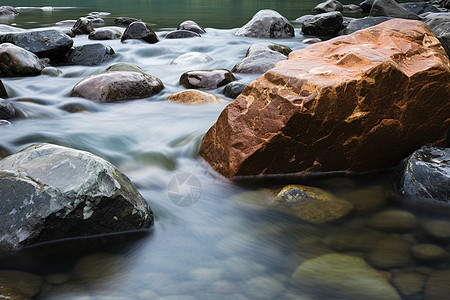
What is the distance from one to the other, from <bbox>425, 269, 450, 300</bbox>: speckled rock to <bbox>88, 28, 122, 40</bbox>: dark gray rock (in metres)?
12.4

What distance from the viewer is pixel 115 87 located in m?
6.26

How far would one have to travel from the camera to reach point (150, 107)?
240 inches

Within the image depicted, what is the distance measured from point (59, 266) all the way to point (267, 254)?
130cm

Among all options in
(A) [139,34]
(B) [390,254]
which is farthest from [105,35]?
Result: (B) [390,254]

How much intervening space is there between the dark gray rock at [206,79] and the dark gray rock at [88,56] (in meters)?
2.87

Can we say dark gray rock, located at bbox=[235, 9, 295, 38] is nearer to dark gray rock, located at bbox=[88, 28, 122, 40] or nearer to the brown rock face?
dark gray rock, located at bbox=[88, 28, 122, 40]

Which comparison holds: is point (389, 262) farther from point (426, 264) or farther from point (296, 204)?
point (296, 204)

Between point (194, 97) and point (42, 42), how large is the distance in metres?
4.85

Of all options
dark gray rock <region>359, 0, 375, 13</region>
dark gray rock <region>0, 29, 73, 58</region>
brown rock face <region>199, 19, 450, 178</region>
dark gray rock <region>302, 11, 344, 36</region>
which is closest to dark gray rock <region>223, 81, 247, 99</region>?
brown rock face <region>199, 19, 450, 178</region>

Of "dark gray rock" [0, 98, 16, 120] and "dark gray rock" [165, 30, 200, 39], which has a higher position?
"dark gray rock" [0, 98, 16, 120]

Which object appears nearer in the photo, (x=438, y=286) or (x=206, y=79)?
(x=438, y=286)

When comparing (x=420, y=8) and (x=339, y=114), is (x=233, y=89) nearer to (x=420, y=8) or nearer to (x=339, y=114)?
(x=339, y=114)

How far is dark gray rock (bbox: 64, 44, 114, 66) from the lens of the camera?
9094mm

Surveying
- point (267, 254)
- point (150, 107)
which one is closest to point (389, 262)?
point (267, 254)
